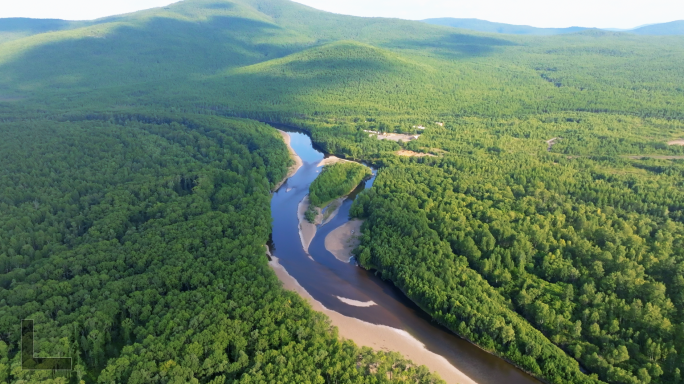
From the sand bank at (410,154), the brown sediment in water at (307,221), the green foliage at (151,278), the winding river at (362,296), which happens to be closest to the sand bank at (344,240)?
the winding river at (362,296)

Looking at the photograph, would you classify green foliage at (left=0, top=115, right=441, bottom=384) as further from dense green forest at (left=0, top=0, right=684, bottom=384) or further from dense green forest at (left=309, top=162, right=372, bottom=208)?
dense green forest at (left=309, top=162, right=372, bottom=208)

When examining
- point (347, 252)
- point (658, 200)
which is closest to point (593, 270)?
point (658, 200)

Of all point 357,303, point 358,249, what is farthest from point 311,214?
point 357,303

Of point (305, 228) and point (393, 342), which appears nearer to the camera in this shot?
point (393, 342)

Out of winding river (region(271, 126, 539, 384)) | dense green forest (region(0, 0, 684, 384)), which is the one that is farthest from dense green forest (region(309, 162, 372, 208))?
dense green forest (region(0, 0, 684, 384))

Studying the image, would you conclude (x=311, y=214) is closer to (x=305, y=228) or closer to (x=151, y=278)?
(x=305, y=228)

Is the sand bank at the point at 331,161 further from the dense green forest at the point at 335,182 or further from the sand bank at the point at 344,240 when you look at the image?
the sand bank at the point at 344,240

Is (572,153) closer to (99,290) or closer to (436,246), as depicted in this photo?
(436,246)
